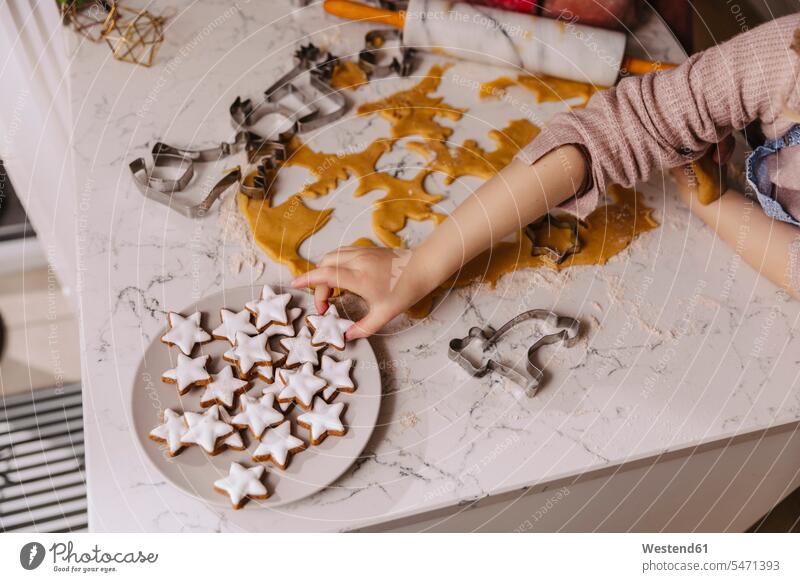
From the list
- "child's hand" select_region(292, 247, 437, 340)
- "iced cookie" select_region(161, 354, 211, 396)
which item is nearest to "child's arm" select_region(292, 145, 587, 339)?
"child's hand" select_region(292, 247, 437, 340)

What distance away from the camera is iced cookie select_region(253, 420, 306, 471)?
513 mm

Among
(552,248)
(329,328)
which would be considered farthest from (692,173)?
(329,328)

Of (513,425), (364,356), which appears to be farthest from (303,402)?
(513,425)

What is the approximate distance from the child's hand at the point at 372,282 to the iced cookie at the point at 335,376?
0.03 metres

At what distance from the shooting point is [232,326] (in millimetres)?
564

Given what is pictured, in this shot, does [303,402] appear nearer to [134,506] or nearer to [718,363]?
[134,506]

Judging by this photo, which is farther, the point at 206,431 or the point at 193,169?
the point at 193,169

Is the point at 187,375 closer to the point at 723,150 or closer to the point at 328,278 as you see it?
the point at 328,278

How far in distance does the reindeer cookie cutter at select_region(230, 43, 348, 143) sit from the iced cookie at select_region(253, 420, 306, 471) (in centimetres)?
32

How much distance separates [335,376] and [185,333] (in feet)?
0.41

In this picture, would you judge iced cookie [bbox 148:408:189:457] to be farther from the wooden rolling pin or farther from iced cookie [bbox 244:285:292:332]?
the wooden rolling pin

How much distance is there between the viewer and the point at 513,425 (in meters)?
0.56

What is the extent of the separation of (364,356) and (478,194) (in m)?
0.18
